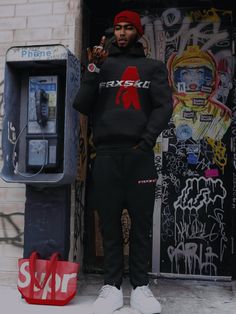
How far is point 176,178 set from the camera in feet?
14.8

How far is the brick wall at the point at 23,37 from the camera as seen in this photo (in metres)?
4.18

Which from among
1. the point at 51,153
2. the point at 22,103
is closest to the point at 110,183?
the point at 51,153

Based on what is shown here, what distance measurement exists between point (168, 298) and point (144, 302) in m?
0.62

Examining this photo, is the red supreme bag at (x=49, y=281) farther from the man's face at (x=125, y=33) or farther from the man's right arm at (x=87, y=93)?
the man's face at (x=125, y=33)

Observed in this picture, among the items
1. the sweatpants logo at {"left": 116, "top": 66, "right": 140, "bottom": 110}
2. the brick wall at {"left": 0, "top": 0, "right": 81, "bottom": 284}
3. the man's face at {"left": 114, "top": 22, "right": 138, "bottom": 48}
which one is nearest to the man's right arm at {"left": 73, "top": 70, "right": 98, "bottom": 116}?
the sweatpants logo at {"left": 116, "top": 66, "right": 140, "bottom": 110}

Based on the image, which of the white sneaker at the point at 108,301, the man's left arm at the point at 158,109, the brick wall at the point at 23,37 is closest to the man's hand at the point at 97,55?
the man's left arm at the point at 158,109

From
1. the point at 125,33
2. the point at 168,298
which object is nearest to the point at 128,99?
the point at 125,33

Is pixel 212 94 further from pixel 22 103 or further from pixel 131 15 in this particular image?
pixel 22 103

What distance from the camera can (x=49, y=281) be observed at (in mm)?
3619

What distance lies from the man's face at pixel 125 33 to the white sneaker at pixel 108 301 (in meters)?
1.73

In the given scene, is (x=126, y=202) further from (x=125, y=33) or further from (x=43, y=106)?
(x=125, y=33)

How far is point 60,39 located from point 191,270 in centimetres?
241

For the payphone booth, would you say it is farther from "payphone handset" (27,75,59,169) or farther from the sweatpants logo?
the sweatpants logo

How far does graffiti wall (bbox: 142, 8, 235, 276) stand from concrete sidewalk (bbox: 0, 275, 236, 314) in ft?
0.82
